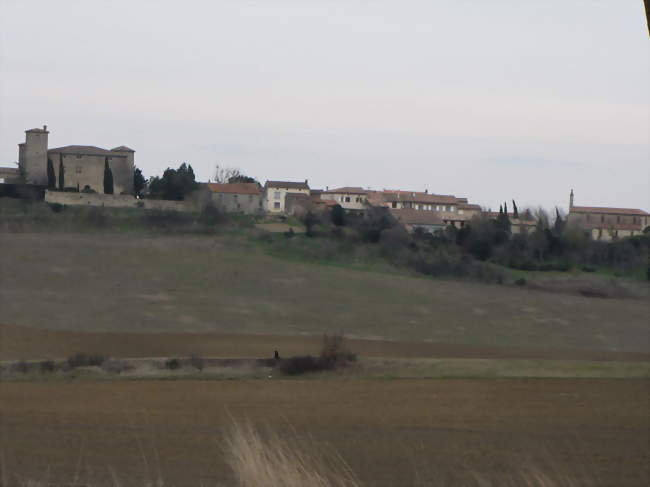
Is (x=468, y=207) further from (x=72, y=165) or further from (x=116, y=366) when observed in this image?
(x=116, y=366)

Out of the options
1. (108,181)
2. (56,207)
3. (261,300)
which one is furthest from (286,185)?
(261,300)

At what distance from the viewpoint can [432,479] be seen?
1226 centimetres

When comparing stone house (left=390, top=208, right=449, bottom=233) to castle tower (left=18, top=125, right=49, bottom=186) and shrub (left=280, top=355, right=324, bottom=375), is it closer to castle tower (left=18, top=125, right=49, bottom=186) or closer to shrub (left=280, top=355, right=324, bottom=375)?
castle tower (left=18, top=125, right=49, bottom=186)

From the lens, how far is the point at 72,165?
76.9m

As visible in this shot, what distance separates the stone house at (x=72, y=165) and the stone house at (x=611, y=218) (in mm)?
36377

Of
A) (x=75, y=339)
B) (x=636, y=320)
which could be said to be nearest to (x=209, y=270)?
(x=75, y=339)

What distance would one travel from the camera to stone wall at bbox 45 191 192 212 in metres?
65.3

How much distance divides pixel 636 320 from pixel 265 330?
671 inches

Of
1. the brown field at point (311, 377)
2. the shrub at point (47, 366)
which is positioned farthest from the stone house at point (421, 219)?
the shrub at point (47, 366)

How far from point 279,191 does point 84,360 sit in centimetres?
6342

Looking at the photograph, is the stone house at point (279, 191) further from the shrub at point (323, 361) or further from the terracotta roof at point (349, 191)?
the shrub at point (323, 361)

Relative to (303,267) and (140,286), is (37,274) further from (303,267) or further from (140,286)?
(303,267)

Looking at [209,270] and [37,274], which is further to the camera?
[209,270]

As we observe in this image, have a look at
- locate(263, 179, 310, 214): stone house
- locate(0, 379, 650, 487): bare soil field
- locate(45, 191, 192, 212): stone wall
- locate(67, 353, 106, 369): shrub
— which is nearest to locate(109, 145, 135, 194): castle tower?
locate(45, 191, 192, 212): stone wall
